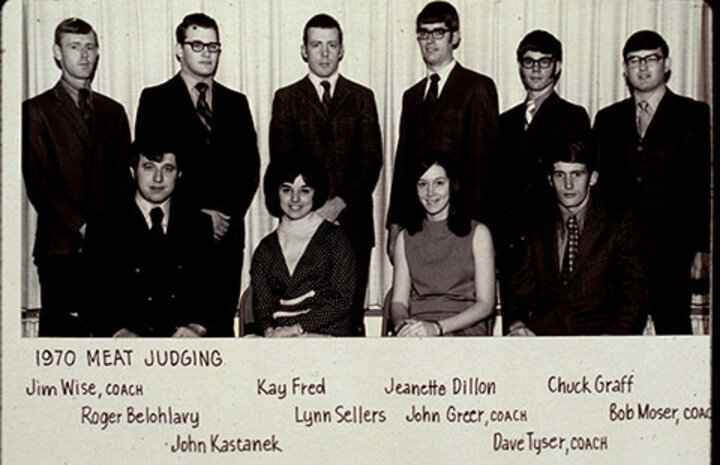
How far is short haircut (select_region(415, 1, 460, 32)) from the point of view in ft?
6.71

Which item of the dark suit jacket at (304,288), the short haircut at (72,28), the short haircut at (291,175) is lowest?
the dark suit jacket at (304,288)

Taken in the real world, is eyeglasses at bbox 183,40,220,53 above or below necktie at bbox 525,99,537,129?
above

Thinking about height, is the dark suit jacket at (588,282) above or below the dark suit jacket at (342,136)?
below

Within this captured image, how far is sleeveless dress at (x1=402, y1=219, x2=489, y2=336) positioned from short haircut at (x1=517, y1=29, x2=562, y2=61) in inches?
15.6

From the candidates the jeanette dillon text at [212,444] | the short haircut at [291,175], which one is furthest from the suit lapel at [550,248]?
the jeanette dillon text at [212,444]

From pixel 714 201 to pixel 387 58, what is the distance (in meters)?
0.78

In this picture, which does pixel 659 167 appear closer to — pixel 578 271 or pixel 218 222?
pixel 578 271

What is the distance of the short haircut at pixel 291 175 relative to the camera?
2.04m

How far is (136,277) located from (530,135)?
0.91 metres

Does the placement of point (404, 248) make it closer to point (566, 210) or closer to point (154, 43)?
point (566, 210)

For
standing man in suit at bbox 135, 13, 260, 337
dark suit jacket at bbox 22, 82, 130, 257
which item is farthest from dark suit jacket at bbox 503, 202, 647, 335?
dark suit jacket at bbox 22, 82, 130, 257

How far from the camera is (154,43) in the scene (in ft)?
6.70

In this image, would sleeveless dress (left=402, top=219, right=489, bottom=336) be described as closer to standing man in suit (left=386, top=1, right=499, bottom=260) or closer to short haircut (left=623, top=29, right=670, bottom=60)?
standing man in suit (left=386, top=1, right=499, bottom=260)

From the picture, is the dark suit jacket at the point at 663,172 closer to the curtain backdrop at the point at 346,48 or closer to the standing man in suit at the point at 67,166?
the curtain backdrop at the point at 346,48
